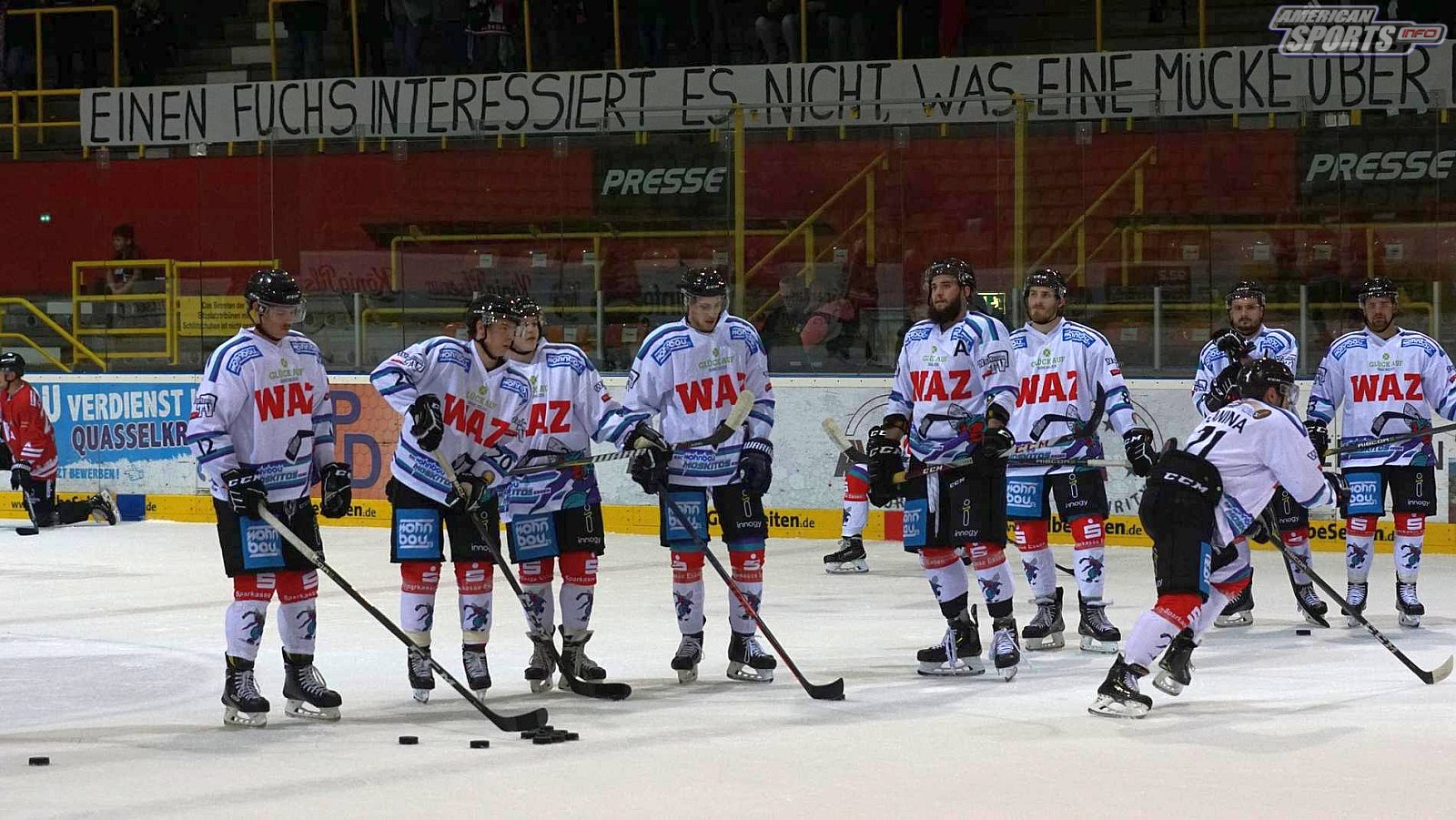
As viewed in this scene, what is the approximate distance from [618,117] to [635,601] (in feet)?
15.3

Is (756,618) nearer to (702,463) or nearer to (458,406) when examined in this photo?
(702,463)

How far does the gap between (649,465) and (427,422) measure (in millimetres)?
904

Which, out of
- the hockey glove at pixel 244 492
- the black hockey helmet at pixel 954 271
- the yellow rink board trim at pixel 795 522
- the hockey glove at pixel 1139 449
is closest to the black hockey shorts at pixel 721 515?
the black hockey helmet at pixel 954 271

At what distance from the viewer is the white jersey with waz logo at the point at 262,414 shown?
637 centimetres

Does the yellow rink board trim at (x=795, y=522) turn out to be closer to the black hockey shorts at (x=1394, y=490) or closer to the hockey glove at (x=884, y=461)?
the black hockey shorts at (x=1394, y=490)

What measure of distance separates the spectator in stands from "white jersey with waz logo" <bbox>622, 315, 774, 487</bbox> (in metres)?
11.0

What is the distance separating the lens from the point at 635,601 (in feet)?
31.7

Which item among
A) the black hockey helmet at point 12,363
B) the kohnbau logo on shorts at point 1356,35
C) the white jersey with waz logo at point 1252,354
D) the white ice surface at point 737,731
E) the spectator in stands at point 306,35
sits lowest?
the white ice surface at point 737,731

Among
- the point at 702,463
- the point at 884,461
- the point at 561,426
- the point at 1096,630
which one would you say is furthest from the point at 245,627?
the point at 1096,630

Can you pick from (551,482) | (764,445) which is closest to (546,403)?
(551,482)

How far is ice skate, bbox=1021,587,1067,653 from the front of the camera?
809 centimetres

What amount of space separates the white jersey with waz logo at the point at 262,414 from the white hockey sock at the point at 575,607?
1.07 m

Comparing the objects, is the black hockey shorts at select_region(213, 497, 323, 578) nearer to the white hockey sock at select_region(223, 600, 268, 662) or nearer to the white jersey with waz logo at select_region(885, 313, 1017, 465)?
the white hockey sock at select_region(223, 600, 268, 662)

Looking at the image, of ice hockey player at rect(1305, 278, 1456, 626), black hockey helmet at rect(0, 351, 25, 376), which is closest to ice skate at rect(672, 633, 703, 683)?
ice hockey player at rect(1305, 278, 1456, 626)
